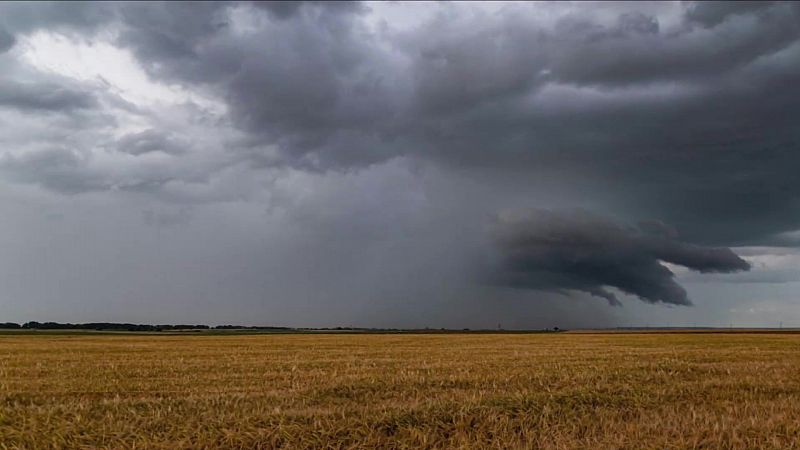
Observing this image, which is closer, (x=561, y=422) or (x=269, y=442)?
(x=269, y=442)

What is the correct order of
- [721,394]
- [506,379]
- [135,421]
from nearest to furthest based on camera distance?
[135,421] < [721,394] < [506,379]

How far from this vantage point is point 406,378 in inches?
564

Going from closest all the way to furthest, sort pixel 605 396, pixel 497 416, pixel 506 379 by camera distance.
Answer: pixel 497 416, pixel 605 396, pixel 506 379

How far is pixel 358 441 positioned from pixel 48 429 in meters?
4.25

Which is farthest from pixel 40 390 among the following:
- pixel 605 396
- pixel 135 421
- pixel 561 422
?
pixel 605 396

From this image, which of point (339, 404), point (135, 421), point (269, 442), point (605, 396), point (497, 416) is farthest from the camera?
point (605, 396)

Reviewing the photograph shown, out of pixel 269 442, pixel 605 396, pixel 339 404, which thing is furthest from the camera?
pixel 605 396

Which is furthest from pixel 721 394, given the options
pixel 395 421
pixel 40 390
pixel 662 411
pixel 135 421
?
pixel 40 390

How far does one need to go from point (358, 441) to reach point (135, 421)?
3.28 meters

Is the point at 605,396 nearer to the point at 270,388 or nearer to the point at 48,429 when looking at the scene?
the point at 270,388

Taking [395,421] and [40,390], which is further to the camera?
[40,390]

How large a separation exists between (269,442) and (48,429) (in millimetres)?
3118

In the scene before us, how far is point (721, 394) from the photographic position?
1291cm

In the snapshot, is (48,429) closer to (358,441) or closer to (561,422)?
(358,441)
